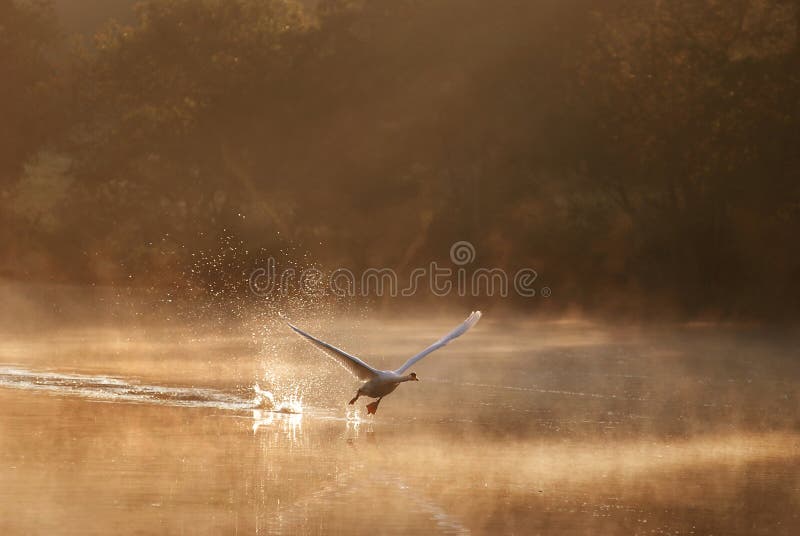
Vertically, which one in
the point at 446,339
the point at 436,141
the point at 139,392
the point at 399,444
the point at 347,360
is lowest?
the point at 399,444

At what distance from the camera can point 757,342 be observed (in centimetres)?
3156

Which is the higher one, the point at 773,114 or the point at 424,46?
the point at 424,46

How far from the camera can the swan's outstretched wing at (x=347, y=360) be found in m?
15.9

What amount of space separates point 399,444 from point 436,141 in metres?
39.8

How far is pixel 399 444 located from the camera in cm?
1677

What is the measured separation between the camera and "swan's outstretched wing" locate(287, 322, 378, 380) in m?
15.9

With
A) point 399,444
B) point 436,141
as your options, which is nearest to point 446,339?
point 399,444

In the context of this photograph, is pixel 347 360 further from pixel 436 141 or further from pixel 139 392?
pixel 436 141

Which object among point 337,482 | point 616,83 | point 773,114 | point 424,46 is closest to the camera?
point 337,482

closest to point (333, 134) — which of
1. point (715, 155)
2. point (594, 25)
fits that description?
point (594, 25)

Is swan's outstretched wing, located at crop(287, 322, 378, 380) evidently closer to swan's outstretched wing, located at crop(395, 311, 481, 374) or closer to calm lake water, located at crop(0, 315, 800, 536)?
swan's outstretched wing, located at crop(395, 311, 481, 374)

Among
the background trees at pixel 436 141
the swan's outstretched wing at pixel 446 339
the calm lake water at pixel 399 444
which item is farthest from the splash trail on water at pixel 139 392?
the background trees at pixel 436 141

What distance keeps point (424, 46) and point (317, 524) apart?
43.8m

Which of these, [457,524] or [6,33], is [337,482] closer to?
[457,524]
